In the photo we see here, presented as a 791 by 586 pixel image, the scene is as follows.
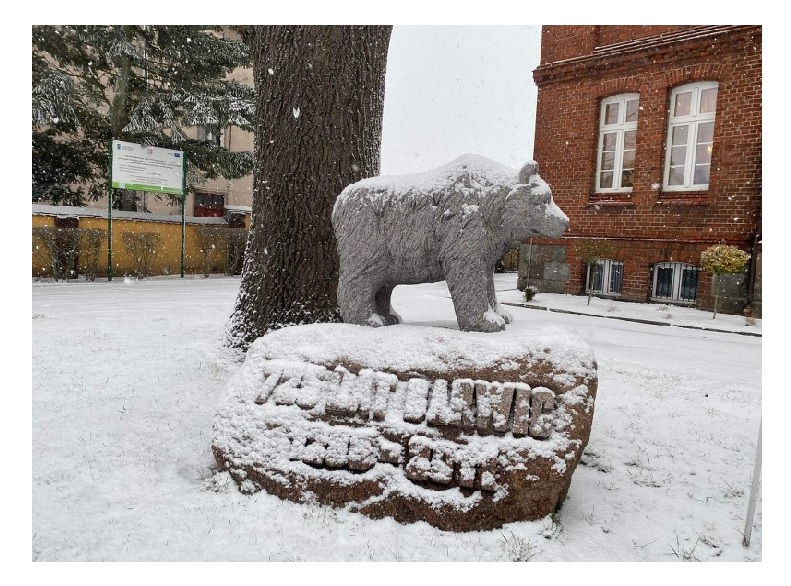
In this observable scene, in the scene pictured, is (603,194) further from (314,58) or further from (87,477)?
(87,477)

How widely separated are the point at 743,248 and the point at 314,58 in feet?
21.2

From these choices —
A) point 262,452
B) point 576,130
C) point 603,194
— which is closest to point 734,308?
point 603,194

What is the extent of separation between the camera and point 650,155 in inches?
311

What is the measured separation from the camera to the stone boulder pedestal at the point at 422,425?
2148 millimetres

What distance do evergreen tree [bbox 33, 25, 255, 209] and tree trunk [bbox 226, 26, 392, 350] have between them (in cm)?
715

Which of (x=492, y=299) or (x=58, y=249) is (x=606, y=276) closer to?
(x=492, y=299)

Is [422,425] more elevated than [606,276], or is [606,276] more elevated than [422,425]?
[606,276]

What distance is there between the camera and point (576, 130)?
8.62m

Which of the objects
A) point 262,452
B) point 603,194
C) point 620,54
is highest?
point 620,54

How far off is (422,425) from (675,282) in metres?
6.93

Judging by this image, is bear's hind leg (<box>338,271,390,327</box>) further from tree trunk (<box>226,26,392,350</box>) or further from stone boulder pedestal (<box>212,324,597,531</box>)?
tree trunk (<box>226,26,392,350</box>)

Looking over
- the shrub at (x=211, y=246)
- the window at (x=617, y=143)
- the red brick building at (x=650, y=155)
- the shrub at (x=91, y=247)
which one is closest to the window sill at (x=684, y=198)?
the red brick building at (x=650, y=155)

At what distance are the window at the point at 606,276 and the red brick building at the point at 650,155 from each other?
0.02 metres

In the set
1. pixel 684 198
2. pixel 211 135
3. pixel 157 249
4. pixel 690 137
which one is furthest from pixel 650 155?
pixel 211 135
